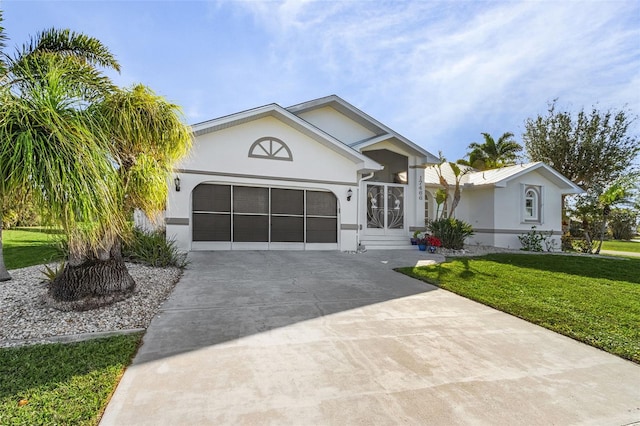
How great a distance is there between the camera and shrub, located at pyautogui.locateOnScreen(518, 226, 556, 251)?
1620 centimetres

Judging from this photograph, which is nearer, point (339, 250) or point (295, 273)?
point (295, 273)

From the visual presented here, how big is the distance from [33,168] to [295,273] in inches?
217

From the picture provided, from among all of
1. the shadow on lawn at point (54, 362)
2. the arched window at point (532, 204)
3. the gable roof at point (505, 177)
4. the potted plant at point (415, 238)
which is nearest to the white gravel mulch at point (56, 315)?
the shadow on lawn at point (54, 362)

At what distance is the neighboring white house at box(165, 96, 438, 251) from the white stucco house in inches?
1.4

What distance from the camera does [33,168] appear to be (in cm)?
388

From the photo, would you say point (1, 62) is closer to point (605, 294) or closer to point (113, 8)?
point (113, 8)

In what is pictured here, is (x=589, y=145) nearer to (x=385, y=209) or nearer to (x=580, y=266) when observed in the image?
(x=580, y=266)

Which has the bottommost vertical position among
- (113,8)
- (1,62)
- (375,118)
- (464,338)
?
(464,338)

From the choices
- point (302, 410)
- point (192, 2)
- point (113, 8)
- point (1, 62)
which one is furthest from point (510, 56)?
point (1, 62)

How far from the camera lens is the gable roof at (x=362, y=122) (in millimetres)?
13984

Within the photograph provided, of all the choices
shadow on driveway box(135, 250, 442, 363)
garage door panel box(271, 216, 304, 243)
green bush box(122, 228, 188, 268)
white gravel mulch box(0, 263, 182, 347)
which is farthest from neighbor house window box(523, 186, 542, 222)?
white gravel mulch box(0, 263, 182, 347)

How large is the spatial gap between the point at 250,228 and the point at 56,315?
7.23 meters

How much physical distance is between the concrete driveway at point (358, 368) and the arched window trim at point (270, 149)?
649cm

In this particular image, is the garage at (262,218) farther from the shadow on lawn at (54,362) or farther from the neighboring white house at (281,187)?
Answer: the shadow on lawn at (54,362)
